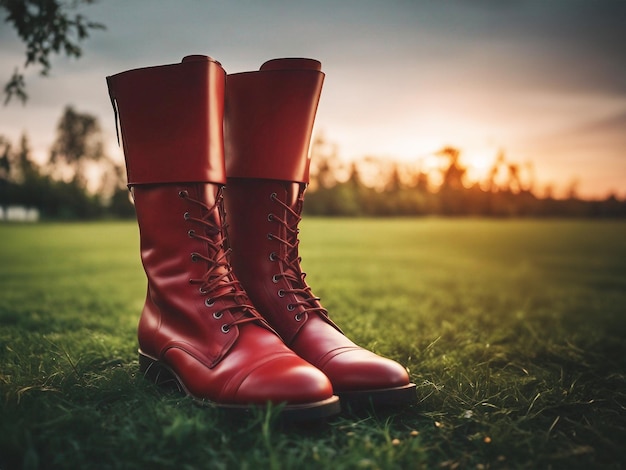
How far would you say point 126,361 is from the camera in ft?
8.93

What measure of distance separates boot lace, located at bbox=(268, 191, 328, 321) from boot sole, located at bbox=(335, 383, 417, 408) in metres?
0.41

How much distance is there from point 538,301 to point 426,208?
59.0 meters

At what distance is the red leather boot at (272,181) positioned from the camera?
7.55 feet

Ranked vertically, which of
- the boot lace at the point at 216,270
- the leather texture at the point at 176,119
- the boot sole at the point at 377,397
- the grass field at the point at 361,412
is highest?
the leather texture at the point at 176,119

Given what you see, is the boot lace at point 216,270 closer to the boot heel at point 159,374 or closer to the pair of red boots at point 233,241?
the pair of red boots at point 233,241

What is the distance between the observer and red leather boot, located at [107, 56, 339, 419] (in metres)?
1.99

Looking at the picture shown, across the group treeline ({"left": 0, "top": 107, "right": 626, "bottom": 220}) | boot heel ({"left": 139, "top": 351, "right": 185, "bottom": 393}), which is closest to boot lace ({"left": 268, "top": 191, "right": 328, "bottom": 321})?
boot heel ({"left": 139, "top": 351, "right": 185, "bottom": 393})

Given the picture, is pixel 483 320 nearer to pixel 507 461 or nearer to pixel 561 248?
pixel 507 461

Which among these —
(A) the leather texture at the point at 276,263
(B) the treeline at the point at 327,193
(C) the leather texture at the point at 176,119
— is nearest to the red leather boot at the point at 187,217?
(C) the leather texture at the point at 176,119

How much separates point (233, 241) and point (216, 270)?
330mm

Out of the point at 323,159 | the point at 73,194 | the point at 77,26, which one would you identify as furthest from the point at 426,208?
the point at 77,26

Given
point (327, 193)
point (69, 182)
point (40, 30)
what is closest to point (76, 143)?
point (69, 182)

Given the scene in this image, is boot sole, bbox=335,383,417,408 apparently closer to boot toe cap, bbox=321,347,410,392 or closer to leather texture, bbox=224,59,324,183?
boot toe cap, bbox=321,347,410,392

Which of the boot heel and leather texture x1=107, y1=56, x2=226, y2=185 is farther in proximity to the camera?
the boot heel
